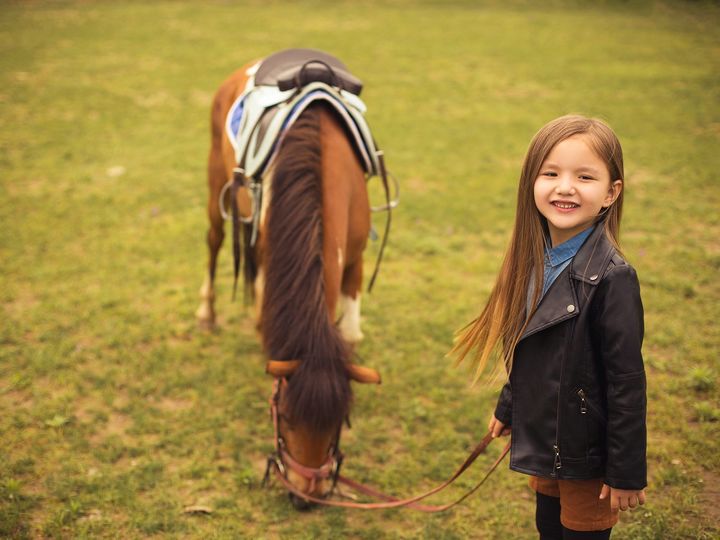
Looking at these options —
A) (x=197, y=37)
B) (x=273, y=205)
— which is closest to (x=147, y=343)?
(x=273, y=205)

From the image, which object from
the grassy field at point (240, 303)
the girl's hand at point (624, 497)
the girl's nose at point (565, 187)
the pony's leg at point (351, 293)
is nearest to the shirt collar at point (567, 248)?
the girl's nose at point (565, 187)

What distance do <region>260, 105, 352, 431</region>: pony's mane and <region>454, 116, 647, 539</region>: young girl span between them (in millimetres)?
782

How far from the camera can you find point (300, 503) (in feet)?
9.83

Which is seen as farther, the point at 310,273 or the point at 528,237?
the point at 310,273

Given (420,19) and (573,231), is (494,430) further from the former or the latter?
(420,19)

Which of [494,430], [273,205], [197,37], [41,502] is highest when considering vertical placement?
[197,37]

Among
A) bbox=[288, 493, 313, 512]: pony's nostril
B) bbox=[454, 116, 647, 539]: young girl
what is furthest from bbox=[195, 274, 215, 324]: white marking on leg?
bbox=[454, 116, 647, 539]: young girl

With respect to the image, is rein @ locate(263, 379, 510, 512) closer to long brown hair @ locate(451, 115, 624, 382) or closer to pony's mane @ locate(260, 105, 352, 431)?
pony's mane @ locate(260, 105, 352, 431)

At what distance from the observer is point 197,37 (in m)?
13.9

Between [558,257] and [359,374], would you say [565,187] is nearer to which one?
[558,257]

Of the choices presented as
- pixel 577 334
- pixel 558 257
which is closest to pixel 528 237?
pixel 558 257

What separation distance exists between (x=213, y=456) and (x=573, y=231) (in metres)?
2.42

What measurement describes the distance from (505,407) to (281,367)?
0.91 meters

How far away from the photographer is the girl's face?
1.87m
